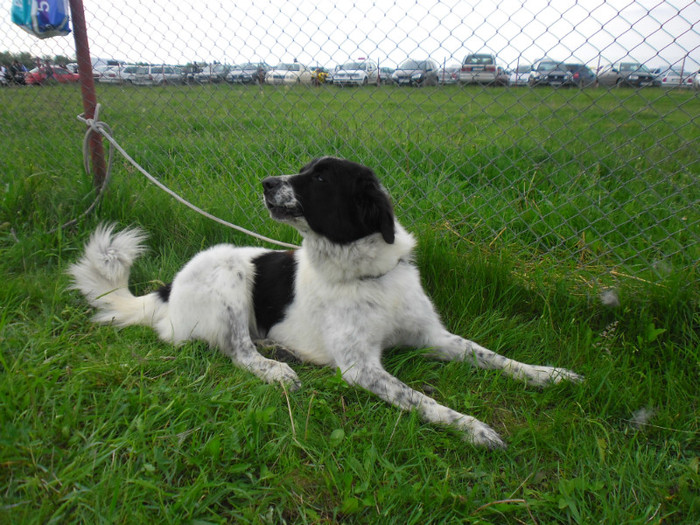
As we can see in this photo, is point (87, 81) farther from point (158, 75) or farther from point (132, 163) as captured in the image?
point (132, 163)

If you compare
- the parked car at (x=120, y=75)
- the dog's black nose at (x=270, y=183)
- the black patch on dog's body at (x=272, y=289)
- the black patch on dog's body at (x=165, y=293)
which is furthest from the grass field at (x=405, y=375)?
the dog's black nose at (x=270, y=183)

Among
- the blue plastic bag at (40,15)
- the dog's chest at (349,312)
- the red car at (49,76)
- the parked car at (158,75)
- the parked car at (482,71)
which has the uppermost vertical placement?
the blue plastic bag at (40,15)

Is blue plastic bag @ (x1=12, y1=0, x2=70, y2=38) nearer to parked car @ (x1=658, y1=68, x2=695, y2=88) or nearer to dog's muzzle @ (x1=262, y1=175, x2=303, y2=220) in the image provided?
dog's muzzle @ (x1=262, y1=175, x2=303, y2=220)

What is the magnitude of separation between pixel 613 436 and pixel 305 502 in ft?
4.00

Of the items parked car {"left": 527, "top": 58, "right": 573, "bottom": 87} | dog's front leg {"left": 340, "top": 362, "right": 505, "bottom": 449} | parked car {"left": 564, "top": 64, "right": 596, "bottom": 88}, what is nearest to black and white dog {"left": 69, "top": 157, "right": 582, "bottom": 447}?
dog's front leg {"left": 340, "top": 362, "right": 505, "bottom": 449}

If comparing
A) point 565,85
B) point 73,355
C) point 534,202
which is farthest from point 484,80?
point 73,355

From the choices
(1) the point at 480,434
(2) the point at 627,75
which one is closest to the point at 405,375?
(1) the point at 480,434

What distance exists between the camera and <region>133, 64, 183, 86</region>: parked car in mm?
3777

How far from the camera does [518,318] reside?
2.54 m

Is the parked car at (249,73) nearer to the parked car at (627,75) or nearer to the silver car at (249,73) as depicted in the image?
the silver car at (249,73)

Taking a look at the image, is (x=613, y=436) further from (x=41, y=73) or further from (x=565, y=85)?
(x=41, y=73)

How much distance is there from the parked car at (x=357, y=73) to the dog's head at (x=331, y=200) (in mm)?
917

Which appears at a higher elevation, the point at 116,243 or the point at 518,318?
the point at 116,243

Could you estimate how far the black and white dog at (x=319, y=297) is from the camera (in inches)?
86.0
